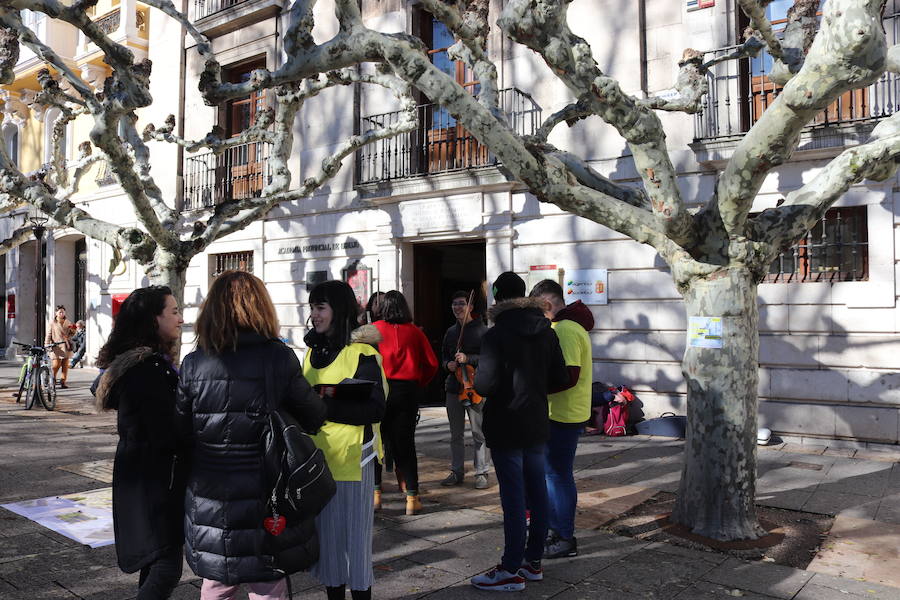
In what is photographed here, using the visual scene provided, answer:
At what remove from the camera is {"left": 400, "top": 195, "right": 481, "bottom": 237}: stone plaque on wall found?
11.2m

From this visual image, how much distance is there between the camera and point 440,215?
11555mm

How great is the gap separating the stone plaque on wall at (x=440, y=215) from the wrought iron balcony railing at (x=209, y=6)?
6.56m

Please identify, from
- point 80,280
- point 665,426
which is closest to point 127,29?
point 80,280

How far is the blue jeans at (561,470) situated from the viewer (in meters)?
4.39

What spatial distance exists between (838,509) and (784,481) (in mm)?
942

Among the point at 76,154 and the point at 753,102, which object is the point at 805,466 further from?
the point at 76,154

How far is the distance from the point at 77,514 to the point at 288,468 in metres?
3.68

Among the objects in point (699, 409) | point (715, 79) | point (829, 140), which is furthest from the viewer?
point (715, 79)

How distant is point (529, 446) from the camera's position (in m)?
3.89

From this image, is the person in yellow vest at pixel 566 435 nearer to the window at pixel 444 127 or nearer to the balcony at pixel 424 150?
the balcony at pixel 424 150

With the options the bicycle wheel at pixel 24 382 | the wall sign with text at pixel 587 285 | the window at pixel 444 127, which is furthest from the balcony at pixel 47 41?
the wall sign with text at pixel 587 285

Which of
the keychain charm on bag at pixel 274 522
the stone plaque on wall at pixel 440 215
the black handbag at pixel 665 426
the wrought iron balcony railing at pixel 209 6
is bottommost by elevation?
the black handbag at pixel 665 426

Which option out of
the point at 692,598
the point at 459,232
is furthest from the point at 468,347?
the point at 459,232

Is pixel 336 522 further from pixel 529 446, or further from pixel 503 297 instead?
pixel 503 297
